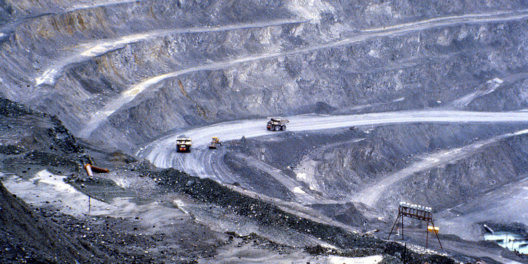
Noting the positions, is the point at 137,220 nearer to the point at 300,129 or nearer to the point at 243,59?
the point at 300,129

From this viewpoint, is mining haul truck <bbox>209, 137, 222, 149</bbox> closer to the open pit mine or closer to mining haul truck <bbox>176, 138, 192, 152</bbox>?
the open pit mine

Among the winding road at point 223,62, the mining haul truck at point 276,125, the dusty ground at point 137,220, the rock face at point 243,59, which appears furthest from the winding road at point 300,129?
the dusty ground at point 137,220

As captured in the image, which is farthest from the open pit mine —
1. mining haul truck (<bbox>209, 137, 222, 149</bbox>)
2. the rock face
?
mining haul truck (<bbox>209, 137, 222, 149</bbox>)

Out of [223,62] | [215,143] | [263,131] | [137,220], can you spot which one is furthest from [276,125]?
[137,220]

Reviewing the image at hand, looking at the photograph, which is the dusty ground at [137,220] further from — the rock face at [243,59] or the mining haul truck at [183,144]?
the rock face at [243,59]

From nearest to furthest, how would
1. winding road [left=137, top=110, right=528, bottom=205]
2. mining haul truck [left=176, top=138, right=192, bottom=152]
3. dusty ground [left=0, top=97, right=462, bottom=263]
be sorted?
dusty ground [left=0, top=97, right=462, bottom=263] < winding road [left=137, top=110, right=528, bottom=205] < mining haul truck [left=176, top=138, right=192, bottom=152]

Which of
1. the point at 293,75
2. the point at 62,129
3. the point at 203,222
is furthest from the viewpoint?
the point at 293,75

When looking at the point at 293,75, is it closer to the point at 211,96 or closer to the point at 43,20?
the point at 211,96

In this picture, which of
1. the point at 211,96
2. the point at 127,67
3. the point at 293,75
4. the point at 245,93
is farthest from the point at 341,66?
the point at 127,67
